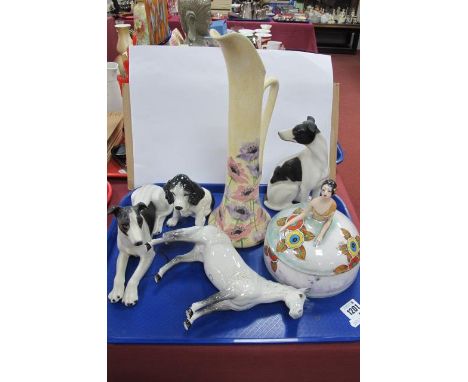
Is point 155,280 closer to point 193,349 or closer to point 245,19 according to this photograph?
point 193,349

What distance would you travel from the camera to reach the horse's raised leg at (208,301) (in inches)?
23.3

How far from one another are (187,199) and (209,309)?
0.76ft

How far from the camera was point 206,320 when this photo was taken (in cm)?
61

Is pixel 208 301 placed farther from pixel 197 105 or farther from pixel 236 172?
pixel 197 105

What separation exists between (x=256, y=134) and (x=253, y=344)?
362 millimetres

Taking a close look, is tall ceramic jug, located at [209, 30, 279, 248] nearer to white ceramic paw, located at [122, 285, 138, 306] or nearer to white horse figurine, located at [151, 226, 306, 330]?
white horse figurine, located at [151, 226, 306, 330]

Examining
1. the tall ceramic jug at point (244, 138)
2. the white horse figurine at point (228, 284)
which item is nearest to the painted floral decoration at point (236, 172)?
the tall ceramic jug at point (244, 138)

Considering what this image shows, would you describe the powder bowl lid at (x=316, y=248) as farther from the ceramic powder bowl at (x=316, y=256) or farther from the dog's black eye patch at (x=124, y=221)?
the dog's black eye patch at (x=124, y=221)

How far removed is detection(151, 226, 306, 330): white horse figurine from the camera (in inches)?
23.7

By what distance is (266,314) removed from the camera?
0.62 m

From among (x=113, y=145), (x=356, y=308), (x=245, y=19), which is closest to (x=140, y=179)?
(x=113, y=145)

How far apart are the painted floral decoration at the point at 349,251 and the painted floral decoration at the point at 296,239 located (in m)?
0.06

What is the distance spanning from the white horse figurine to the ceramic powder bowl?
1.0 inches

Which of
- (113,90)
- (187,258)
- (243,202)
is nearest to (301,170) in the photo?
(243,202)
